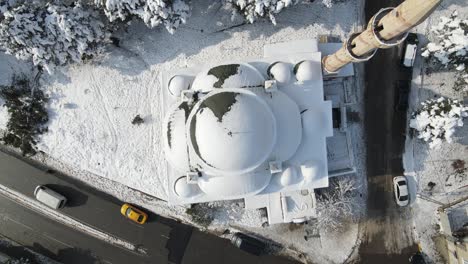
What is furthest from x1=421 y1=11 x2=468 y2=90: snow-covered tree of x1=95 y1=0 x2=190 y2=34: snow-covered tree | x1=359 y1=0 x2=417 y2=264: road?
→ x1=95 y1=0 x2=190 y2=34: snow-covered tree

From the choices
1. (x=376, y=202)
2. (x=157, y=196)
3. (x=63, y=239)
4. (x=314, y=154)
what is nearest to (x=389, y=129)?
(x=376, y=202)

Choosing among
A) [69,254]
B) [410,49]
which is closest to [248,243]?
[69,254]

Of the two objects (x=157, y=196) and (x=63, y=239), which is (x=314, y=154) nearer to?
(x=157, y=196)

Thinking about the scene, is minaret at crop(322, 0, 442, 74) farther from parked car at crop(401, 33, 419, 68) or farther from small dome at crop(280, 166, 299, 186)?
parked car at crop(401, 33, 419, 68)

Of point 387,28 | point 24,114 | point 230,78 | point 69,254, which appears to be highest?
point 387,28

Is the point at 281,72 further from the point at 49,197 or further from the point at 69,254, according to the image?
the point at 69,254

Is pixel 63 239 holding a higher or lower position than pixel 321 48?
lower
